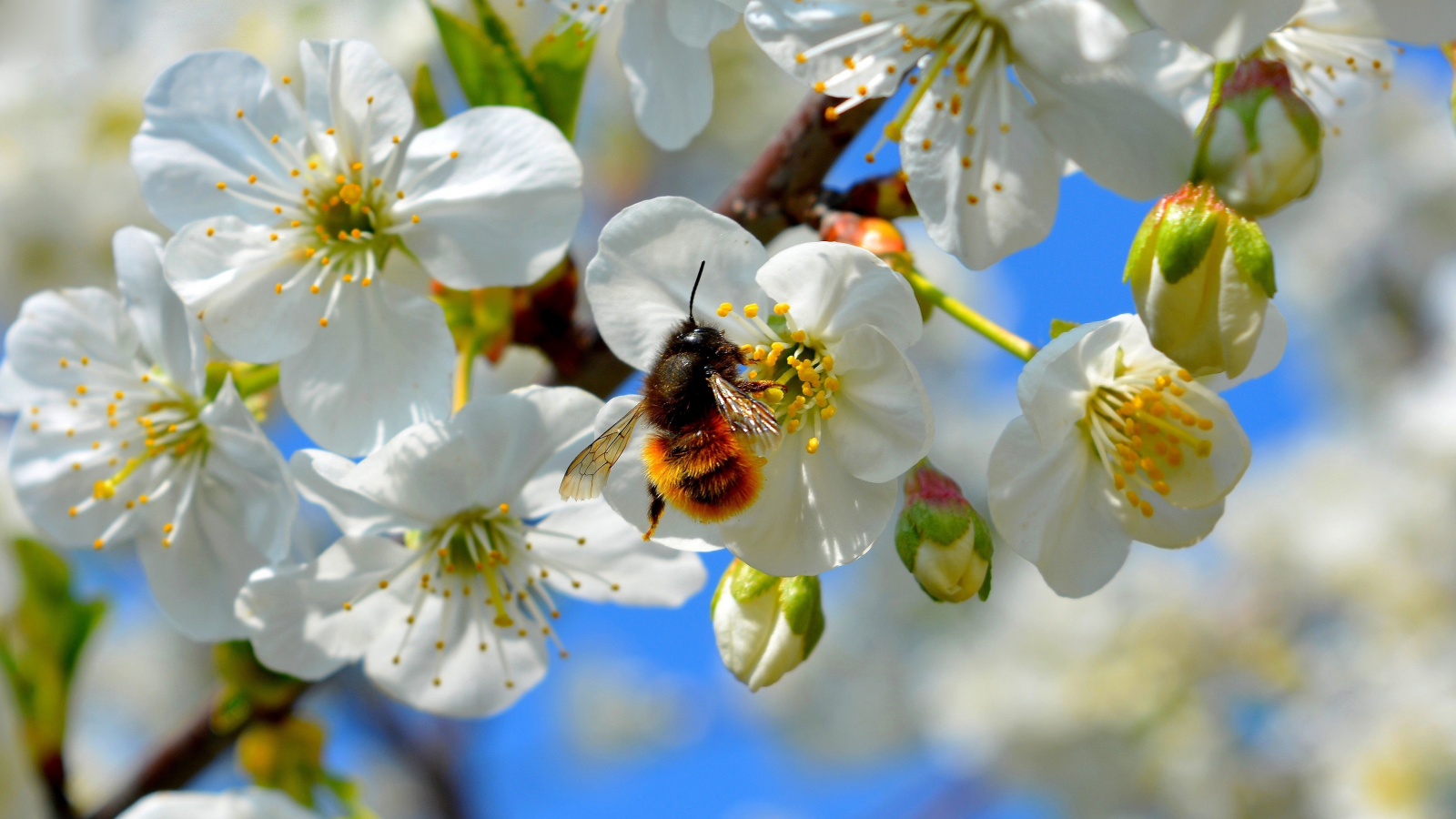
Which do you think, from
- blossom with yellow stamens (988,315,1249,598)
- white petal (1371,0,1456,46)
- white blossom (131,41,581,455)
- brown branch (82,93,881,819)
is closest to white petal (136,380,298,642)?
white blossom (131,41,581,455)

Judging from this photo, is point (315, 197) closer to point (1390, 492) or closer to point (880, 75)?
point (880, 75)

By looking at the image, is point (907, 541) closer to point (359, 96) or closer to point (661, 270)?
point (661, 270)

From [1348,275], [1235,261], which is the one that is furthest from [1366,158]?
[1235,261]

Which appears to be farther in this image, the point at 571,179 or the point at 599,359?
the point at 599,359

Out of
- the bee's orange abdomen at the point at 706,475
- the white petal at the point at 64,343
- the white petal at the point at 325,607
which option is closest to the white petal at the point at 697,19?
the bee's orange abdomen at the point at 706,475

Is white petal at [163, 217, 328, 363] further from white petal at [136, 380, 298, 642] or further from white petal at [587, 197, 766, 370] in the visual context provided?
white petal at [587, 197, 766, 370]

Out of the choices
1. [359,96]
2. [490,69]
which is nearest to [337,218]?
[359,96]
